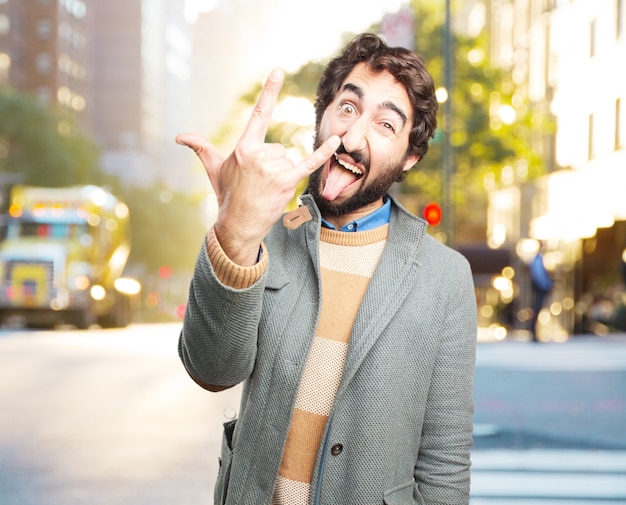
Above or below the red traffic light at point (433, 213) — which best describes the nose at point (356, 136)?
below

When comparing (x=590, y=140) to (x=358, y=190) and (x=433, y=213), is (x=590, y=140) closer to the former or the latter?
(x=433, y=213)

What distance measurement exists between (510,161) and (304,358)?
34491 millimetres

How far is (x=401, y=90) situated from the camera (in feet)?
9.41

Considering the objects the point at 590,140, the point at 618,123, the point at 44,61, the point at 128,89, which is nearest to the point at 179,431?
the point at 618,123

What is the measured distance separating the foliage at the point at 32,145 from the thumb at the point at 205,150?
5693 cm

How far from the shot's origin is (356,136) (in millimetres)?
2732

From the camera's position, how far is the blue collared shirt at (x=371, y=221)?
112 inches

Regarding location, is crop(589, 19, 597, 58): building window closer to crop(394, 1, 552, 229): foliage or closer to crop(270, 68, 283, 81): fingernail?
crop(394, 1, 552, 229): foliage

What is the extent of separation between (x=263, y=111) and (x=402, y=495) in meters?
1.07

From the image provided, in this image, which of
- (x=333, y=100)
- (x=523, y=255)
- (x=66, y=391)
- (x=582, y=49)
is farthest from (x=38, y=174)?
(x=333, y=100)

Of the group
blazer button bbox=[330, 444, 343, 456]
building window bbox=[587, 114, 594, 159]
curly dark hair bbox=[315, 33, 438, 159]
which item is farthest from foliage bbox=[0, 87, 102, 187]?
blazer button bbox=[330, 444, 343, 456]

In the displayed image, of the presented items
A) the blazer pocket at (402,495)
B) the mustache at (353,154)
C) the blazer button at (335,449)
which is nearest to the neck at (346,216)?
the mustache at (353,154)

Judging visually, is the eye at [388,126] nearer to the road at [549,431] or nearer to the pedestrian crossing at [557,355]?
the road at [549,431]

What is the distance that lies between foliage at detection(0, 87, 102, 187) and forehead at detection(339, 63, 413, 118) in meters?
56.6
